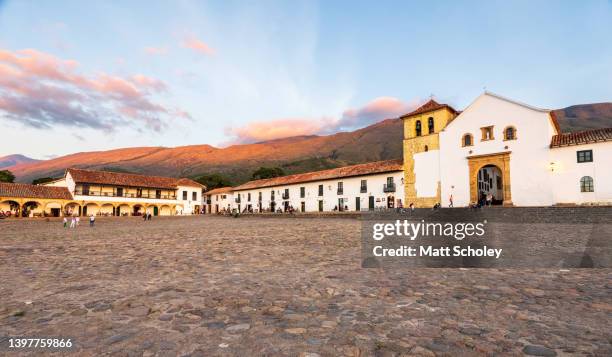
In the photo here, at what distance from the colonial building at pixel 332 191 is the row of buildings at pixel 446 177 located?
5.1 inches

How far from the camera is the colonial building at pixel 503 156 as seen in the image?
2461cm

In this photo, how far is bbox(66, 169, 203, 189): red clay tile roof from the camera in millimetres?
45344

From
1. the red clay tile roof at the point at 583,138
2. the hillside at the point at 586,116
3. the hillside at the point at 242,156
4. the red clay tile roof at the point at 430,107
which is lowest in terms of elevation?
the red clay tile roof at the point at 583,138

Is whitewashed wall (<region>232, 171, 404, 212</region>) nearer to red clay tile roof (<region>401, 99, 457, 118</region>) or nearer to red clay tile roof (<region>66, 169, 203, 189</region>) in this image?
red clay tile roof (<region>401, 99, 457, 118</region>)

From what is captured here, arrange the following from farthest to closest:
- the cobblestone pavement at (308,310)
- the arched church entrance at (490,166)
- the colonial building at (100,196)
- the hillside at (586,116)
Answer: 1. the hillside at (586,116)
2. the colonial building at (100,196)
3. the arched church entrance at (490,166)
4. the cobblestone pavement at (308,310)

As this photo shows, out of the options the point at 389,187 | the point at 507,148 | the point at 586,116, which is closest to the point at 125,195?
the point at 389,187

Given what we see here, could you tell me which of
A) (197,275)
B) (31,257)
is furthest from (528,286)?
(31,257)

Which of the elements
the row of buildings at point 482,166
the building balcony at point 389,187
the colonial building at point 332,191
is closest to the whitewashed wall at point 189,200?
the colonial building at point 332,191

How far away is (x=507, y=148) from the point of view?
93.3 ft

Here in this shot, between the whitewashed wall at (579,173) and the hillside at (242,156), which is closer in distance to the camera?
the whitewashed wall at (579,173)

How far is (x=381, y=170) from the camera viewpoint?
118ft

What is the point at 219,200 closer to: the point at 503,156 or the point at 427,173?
the point at 427,173

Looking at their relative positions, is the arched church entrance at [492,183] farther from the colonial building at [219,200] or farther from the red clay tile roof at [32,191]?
the red clay tile roof at [32,191]

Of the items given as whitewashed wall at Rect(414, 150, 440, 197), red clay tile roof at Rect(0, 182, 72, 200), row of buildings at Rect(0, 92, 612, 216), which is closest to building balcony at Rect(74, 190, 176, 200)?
row of buildings at Rect(0, 92, 612, 216)
